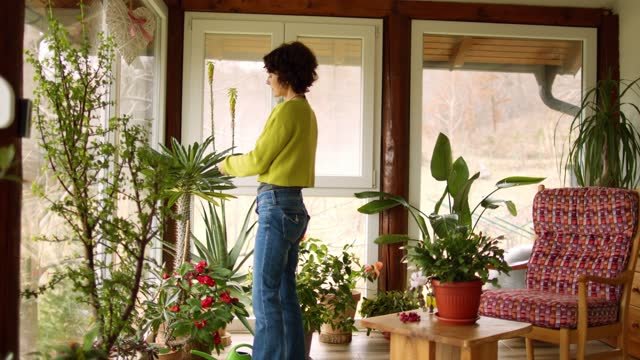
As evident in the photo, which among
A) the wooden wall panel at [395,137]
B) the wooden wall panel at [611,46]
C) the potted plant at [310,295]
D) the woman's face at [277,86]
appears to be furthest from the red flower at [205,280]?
the wooden wall panel at [611,46]

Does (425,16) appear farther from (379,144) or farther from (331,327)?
(331,327)

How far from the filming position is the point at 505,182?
4.46 metres

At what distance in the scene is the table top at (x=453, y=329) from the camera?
2.64 metres

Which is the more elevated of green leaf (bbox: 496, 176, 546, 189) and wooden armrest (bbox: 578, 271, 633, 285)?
green leaf (bbox: 496, 176, 546, 189)

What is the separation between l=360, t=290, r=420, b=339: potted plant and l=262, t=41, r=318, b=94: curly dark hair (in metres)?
1.89

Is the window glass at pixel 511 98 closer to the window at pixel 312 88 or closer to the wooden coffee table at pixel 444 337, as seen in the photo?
the window at pixel 312 88

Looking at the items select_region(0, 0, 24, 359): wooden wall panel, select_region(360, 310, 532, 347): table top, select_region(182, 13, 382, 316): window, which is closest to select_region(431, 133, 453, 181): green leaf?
select_region(182, 13, 382, 316): window

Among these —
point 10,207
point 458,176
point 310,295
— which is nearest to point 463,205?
point 458,176

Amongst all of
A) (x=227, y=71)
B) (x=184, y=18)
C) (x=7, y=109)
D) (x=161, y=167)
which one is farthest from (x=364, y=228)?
(x=7, y=109)

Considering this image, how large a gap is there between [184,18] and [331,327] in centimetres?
226

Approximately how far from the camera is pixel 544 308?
10.9 ft

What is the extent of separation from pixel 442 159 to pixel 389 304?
0.97 m

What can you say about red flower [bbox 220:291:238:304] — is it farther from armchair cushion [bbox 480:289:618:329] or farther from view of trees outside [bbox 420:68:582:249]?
view of trees outside [bbox 420:68:582:249]

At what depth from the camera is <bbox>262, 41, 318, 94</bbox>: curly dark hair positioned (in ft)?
9.74
